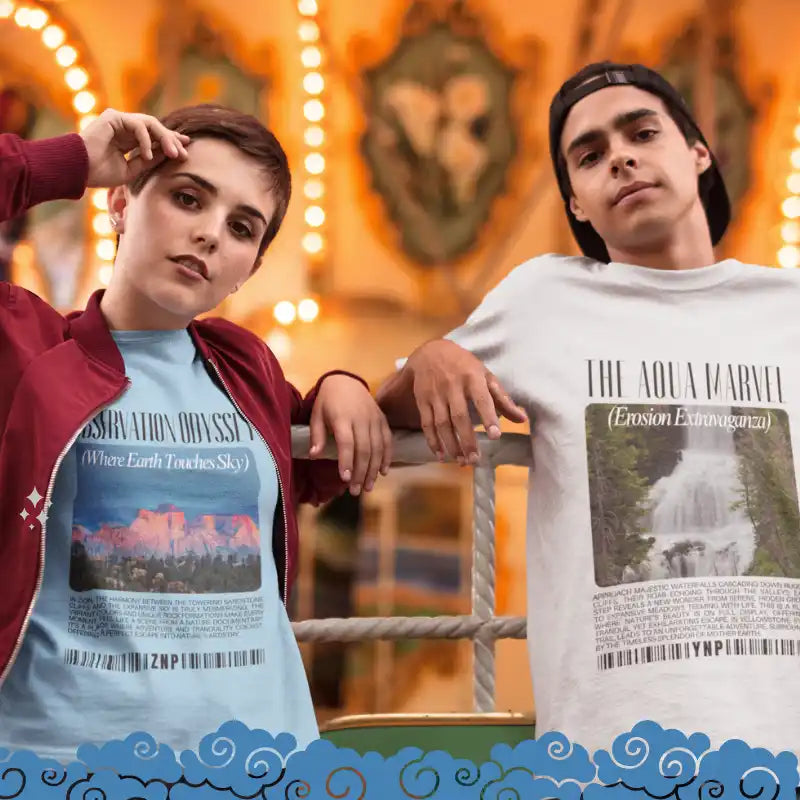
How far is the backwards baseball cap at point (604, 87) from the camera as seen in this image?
3.39ft

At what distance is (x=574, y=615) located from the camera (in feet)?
2.76

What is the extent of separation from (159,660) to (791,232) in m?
1.85

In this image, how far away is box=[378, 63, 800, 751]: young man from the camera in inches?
32.3

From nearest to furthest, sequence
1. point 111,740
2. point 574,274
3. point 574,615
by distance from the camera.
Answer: point 111,740 → point 574,615 → point 574,274

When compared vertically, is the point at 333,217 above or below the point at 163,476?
above

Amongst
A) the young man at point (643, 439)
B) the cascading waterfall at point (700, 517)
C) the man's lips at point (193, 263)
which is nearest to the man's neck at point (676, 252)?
the young man at point (643, 439)

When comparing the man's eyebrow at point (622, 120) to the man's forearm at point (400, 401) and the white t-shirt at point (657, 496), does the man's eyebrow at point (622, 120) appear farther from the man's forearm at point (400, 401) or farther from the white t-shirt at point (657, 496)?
the man's forearm at point (400, 401)

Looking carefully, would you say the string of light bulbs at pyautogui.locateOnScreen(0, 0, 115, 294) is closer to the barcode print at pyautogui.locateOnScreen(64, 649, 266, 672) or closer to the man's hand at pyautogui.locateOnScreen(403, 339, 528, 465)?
the man's hand at pyautogui.locateOnScreen(403, 339, 528, 465)

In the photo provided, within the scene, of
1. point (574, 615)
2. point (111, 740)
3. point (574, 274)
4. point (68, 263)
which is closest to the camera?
point (111, 740)

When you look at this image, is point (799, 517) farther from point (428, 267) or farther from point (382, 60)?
point (382, 60)

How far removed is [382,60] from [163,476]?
1.72 meters

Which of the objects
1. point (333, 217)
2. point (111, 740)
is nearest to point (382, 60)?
point (333, 217)

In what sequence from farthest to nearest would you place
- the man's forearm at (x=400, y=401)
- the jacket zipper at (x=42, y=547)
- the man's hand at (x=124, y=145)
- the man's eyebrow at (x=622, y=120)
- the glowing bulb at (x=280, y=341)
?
the glowing bulb at (x=280, y=341)
the man's eyebrow at (x=622, y=120)
the man's forearm at (x=400, y=401)
the man's hand at (x=124, y=145)
the jacket zipper at (x=42, y=547)

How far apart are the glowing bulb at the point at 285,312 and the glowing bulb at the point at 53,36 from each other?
0.66m
